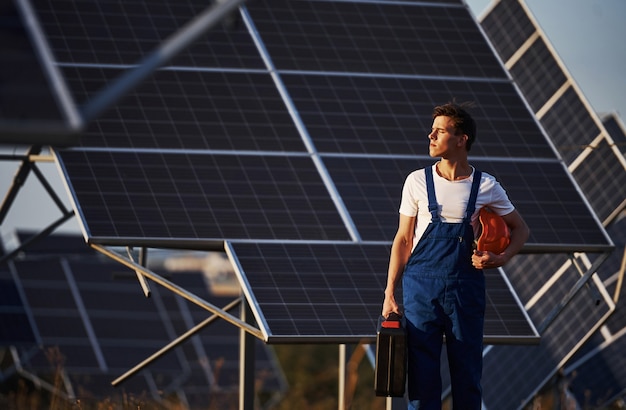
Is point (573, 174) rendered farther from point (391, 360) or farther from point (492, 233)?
point (391, 360)

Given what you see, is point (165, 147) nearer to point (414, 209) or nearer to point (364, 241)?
point (364, 241)

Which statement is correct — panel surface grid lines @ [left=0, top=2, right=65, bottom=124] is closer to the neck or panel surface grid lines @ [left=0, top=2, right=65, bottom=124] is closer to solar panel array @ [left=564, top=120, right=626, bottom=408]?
the neck

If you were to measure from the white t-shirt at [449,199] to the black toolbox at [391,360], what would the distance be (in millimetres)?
473

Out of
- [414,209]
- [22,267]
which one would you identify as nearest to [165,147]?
[414,209]

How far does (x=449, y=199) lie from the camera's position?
23.0ft

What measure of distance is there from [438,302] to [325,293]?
4.62 m

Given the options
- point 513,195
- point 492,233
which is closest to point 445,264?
point 492,233

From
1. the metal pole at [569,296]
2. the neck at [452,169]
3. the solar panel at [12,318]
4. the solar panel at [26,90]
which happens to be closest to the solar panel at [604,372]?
the metal pole at [569,296]

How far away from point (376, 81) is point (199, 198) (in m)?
2.81

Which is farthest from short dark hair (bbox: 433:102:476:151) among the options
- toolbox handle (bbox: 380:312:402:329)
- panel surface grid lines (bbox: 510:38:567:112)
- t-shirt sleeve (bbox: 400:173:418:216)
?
panel surface grid lines (bbox: 510:38:567:112)

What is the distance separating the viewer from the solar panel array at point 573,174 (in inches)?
707

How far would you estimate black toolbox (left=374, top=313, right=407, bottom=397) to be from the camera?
6.80 meters

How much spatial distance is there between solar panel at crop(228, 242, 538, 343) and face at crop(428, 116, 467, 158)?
4012 millimetres

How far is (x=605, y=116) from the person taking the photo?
23219 millimetres
